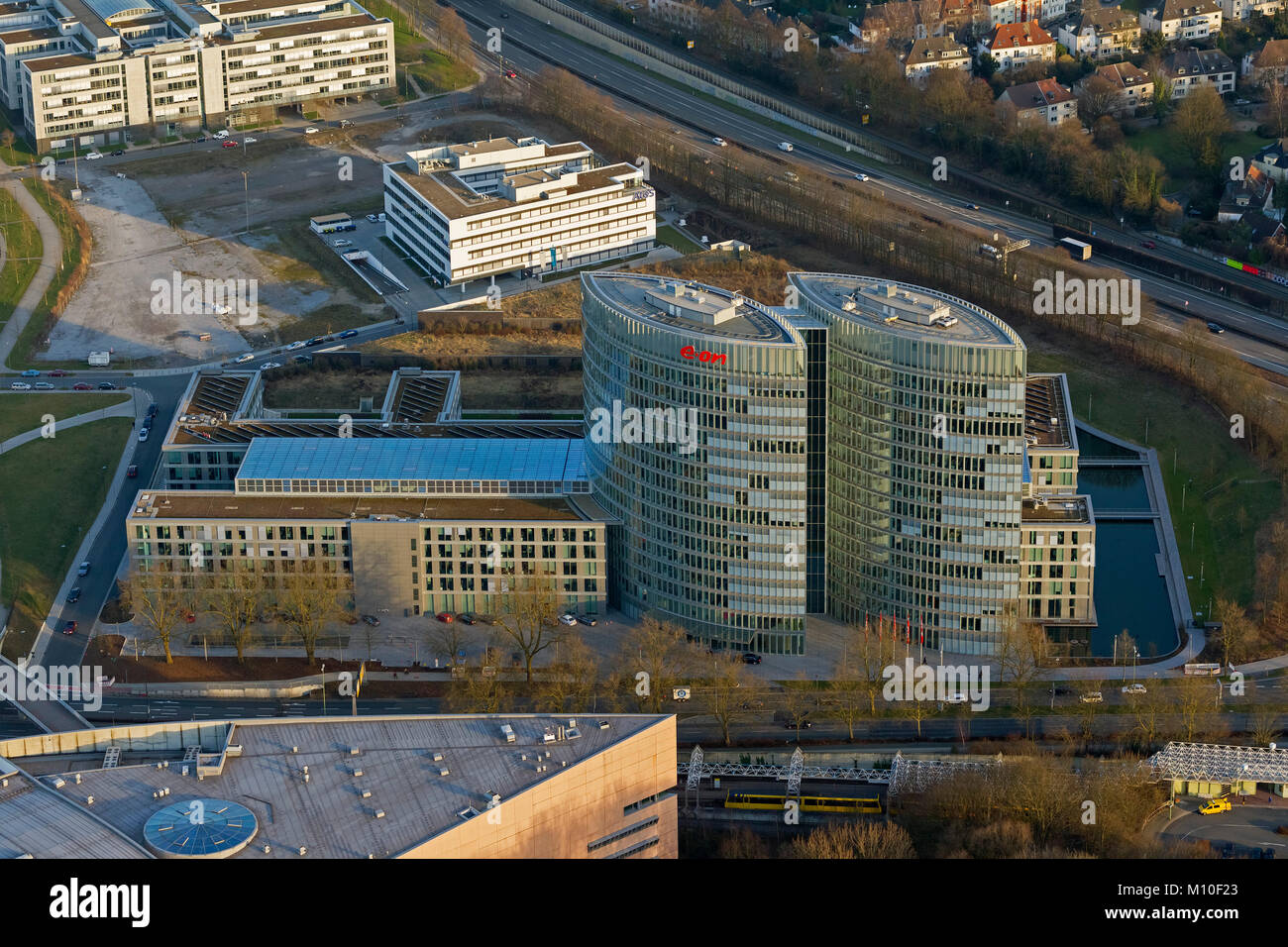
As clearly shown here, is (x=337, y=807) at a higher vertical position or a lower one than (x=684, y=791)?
higher

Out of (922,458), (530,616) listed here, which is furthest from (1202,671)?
(530,616)

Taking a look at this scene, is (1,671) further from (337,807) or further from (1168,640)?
(1168,640)

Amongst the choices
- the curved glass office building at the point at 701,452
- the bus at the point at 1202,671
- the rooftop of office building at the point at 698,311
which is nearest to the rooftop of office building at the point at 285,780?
the curved glass office building at the point at 701,452

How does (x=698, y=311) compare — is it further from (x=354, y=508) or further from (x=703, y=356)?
(x=354, y=508)

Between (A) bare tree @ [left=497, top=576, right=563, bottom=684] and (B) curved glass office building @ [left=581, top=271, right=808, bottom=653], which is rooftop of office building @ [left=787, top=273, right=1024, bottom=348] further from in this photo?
(A) bare tree @ [left=497, top=576, right=563, bottom=684]

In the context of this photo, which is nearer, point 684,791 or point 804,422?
point 684,791
